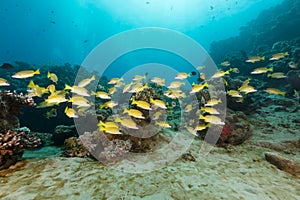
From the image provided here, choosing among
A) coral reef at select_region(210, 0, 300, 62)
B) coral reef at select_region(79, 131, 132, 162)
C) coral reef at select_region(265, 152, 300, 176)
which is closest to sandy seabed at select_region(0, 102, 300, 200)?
coral reef at select_region(265, 152, 300, 176)

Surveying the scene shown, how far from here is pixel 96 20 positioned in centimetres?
10019

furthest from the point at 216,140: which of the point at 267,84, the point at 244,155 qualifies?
the point at 267,84

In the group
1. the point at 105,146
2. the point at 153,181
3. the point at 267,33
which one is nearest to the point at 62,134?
the point at 105,146

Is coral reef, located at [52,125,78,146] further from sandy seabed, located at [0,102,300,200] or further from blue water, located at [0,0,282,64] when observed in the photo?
blue water, located at [0,0,282,64]

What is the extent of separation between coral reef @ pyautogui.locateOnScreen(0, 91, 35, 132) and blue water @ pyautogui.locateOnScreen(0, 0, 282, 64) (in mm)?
70430

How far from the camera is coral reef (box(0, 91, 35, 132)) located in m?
4.98

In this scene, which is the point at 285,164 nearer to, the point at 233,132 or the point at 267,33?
the point at 233,132

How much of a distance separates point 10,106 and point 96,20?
352 ft

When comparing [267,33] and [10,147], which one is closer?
[10,147]

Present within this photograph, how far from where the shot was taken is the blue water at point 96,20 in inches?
2859

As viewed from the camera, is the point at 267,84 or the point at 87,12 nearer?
the point at 267,84

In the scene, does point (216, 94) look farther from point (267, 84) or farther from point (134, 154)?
point (267, 84)

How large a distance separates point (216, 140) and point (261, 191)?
3253mm

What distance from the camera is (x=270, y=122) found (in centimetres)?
866
